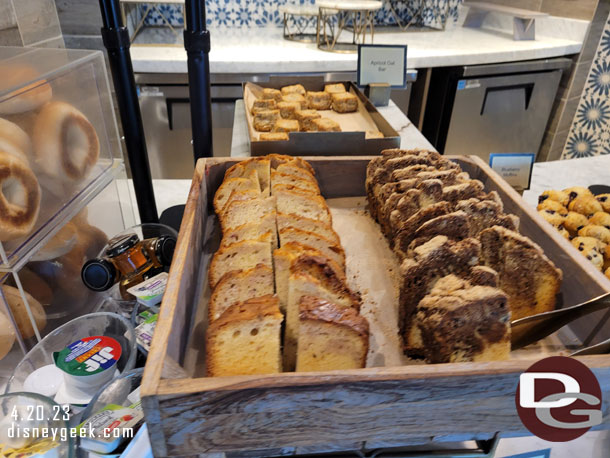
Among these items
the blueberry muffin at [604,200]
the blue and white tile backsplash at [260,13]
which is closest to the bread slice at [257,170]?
the blueberry muffin at [604,200]

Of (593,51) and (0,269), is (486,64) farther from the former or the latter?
(0,269)

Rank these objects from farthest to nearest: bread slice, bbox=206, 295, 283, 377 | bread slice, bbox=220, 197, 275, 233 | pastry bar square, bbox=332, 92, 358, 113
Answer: pastry bar square, bbox=332, 92, 358, 113
bread slice, bbox=220, 197, 275, 233
bread slice, bbox=206, 295, 283, 377

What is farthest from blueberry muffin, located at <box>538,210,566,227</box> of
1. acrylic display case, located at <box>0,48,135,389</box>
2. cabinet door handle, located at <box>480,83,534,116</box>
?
cabinet door handle, located at <box>480,83,534,116</box>

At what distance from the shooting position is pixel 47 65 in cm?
102

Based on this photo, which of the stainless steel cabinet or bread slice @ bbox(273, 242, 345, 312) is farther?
the stainless steel cabinet

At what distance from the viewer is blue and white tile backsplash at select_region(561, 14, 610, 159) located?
357 cm

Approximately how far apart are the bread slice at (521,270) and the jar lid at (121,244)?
0.80 metres

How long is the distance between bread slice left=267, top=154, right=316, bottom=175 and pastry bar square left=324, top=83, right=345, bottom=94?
106 centimetres

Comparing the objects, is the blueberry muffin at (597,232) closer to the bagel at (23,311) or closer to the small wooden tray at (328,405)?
the small wooden tray at (328,405)

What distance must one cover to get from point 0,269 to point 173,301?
354mm

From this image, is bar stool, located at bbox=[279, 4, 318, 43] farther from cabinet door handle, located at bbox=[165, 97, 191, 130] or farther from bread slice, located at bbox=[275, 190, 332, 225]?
bread slice, located at bbox=[275, 190, 332, 225]

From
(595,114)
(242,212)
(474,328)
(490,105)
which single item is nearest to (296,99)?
(242,212)

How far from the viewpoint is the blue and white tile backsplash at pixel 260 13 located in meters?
3.60

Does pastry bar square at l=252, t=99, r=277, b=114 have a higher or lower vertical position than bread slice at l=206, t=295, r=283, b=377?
lower
